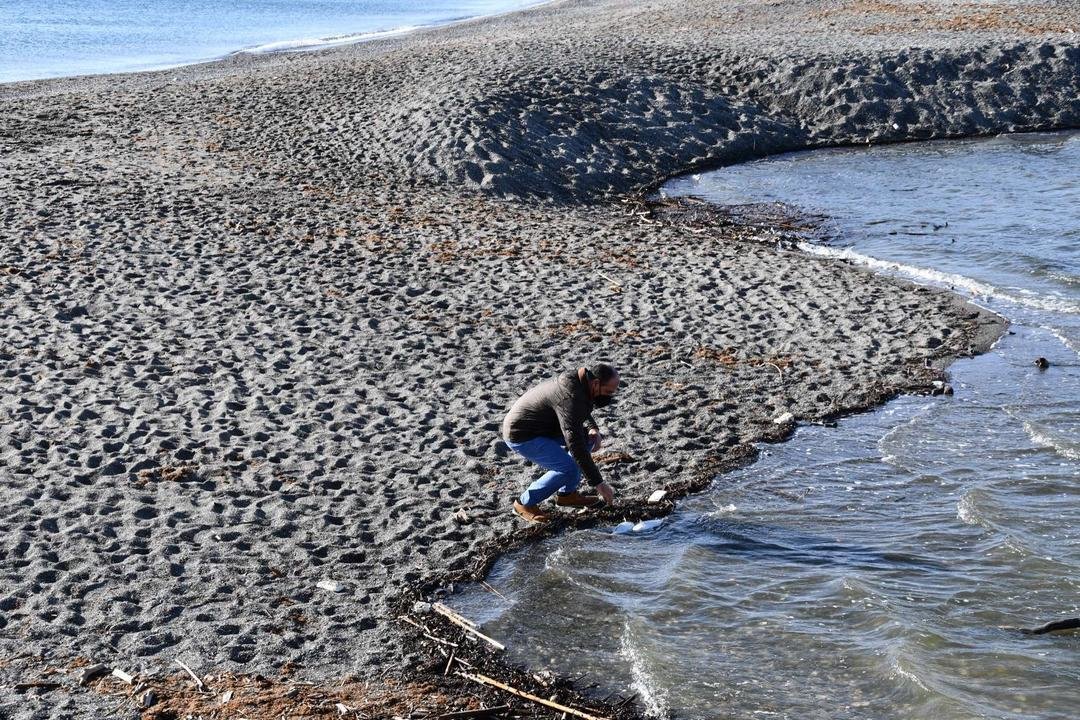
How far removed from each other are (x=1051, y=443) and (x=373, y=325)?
8.57 metres

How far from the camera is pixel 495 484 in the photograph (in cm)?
1102

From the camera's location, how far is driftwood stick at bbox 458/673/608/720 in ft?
25.1

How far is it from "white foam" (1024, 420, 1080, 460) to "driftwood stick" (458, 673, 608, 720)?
6.97 metres

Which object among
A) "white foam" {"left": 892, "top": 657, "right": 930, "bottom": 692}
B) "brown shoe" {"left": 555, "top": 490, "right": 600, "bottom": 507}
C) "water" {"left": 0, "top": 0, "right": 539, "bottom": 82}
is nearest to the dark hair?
"brown shoe" {"left": 555, "top": 490, "right": 600, "bottom": 507}

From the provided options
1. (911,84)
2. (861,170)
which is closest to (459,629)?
(861,170)

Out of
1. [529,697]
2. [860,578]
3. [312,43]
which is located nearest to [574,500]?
[860,578]

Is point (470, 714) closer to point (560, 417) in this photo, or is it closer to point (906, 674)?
point (560, 417)

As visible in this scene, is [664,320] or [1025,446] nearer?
[1025,446]

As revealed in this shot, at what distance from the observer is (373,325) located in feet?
49.1

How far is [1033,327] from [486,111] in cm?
1343

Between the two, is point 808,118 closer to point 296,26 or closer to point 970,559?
point 970,559

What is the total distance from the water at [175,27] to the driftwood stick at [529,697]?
41.4 meters

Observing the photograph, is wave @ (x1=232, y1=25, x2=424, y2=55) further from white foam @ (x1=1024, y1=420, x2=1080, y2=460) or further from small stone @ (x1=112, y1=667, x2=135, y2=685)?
small stone @ (x1=112, y1=667, x2=135, y2=685)

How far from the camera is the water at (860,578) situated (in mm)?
8156
